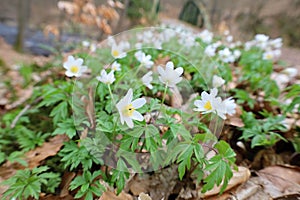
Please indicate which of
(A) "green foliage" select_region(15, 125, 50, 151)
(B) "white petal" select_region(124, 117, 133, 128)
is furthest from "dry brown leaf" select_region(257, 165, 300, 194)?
(A) "green foliage" select_region(15, 125, 50, 151)

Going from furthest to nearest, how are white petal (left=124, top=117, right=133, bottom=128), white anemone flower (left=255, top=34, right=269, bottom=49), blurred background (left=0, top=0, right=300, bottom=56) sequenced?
blurred background (left=0, top=0, right=300, bottom=56), white anemone flower (left=255, top=34, right=269, bottom=49), white petal (left=124, top=117, right=133, bottom=128)

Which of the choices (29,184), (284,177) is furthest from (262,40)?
(29,184)

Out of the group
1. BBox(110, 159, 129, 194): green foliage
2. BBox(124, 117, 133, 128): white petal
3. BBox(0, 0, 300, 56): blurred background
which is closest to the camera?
BBox(124, 117, 133, 128): white petal

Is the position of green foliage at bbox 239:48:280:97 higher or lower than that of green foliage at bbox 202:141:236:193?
higher

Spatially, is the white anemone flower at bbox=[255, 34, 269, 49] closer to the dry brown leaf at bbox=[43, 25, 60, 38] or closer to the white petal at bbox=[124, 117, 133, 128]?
the white petal at bbox=[124, 117, 133, 128]

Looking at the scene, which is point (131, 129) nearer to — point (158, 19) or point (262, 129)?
point (262, 129)

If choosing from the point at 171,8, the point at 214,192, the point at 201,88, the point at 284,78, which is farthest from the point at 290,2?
the point at 214,192
